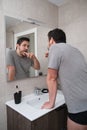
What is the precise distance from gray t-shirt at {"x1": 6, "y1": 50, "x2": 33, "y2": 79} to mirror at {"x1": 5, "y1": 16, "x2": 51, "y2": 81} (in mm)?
60

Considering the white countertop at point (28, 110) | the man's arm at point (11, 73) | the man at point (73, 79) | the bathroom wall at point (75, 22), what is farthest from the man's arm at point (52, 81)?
the bathroom wall at point (75, 22)

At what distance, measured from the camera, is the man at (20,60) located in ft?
4.53

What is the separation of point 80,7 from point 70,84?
133 centimetres

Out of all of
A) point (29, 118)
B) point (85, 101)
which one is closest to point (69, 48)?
point (85, 101)

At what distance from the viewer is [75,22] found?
174cm

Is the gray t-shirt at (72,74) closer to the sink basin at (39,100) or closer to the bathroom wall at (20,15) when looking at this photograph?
the sink basin at (39,100)

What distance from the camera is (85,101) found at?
0.90 m

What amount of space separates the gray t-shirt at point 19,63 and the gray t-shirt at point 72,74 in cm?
Answer: 64

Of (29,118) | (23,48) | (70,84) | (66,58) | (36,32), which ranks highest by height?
(36,32)

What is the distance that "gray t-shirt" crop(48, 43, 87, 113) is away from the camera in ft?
2.93

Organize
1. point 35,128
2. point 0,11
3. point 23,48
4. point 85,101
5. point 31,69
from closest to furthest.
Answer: point 85,101 → point 35,128 → point 0,11 → point 23,48 → point 31,69

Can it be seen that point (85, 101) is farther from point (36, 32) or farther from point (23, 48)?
point (36, 32)

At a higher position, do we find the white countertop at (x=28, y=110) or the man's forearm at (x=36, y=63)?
the man's forearm at (x=36, y=63)

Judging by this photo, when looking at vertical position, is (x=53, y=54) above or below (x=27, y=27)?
below
